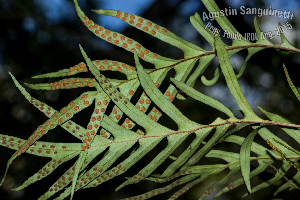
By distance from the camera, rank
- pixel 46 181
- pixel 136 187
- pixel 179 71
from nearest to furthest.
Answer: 1. pixel 179 71
2. pixel 46 181
3. pixel 136 187

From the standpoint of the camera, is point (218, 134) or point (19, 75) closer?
point (218, 134)

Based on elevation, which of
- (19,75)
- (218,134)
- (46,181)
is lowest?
(218,134)

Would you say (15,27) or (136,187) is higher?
(15,27)

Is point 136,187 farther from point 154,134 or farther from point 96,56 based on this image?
point 154,134

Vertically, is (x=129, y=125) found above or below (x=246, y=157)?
above

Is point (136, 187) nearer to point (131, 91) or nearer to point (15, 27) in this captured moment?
point (15, 27)

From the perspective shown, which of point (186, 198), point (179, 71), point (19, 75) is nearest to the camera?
point (179, 71)

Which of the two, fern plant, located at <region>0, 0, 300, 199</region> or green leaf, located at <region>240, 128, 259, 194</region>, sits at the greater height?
fern plant, located at <region>0, 0, 300, 199</region>

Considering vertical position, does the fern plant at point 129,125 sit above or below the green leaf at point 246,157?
above

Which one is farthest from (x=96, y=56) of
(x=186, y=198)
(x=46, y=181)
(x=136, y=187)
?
(x=186, y=198)

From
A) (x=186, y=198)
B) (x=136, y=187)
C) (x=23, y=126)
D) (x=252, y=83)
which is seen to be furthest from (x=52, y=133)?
(x=252, y=83)
